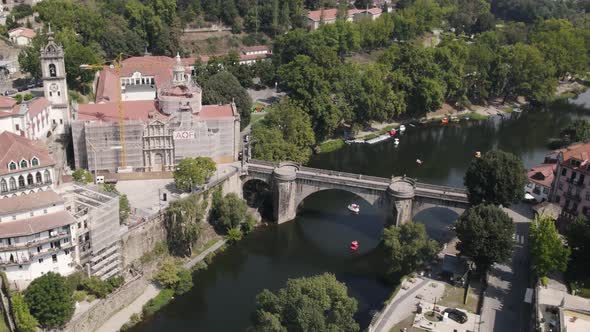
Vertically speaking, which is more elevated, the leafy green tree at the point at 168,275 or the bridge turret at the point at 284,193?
the bridge turret at the point at 284,193

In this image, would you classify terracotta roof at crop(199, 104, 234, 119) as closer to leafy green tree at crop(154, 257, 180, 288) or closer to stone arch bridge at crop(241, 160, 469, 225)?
stone arch bridge at crop(241, 160, 469, 225)

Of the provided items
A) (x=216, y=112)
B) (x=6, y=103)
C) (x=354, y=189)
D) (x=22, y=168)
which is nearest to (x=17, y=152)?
(x=22, y=168)

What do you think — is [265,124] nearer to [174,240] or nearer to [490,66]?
[174,240]

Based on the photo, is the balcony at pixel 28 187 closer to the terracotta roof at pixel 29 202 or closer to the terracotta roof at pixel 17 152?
the terracotta roof at pixel 17 152

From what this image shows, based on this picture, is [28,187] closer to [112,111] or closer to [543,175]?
[112,111]

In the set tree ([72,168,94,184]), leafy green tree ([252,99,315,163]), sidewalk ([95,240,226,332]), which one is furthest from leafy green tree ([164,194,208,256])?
leafy green tree ([252,99,315,163])

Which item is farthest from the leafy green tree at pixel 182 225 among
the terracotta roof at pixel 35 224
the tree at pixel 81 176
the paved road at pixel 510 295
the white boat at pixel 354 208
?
the paved road at pixel 510 295
